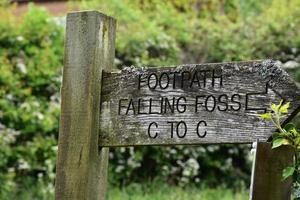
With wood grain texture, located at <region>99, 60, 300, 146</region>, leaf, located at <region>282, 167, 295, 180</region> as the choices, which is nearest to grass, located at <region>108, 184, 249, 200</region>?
wood grain texture, located at <region>99, 60, 300, 146</region>

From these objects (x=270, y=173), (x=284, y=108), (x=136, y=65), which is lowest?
(x=270, y=173)

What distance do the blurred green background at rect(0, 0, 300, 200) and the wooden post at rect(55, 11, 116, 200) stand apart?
3.38 m

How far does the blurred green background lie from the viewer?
6.73 meters

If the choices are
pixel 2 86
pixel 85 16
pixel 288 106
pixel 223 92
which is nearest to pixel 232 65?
pixel 223 92

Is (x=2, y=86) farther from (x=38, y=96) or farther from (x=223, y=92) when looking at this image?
(x=223, y=92)

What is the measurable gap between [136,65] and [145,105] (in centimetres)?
505

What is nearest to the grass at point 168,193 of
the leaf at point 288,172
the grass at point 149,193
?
the grass at point 149,193

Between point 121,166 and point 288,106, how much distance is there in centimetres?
509

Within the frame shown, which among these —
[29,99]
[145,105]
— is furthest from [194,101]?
[29,99]

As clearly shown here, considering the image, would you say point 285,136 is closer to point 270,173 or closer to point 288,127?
point 288,127

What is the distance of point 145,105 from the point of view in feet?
8.73

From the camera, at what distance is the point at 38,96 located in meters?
7.15

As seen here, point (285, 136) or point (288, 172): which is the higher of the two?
point (285, 136)

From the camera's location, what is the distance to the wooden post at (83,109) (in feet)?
9.09
